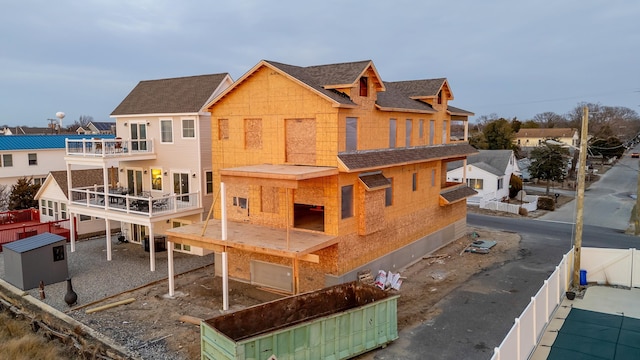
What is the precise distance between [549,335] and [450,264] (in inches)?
350

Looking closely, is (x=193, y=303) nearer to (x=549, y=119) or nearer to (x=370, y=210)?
(x=370, y=210)

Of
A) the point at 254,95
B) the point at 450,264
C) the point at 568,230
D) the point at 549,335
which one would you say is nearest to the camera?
the point at 549,335

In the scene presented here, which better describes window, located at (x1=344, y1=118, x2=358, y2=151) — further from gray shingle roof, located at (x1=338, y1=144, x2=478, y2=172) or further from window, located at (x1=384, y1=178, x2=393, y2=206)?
window, located at (x1=384, y1=178, x2=393, y2=206)

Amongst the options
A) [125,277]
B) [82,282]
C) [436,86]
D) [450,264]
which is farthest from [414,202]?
[82,282]

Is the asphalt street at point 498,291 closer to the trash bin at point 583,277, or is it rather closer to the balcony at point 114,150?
the trash bin at point 583,277

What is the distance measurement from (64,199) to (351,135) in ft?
68.9

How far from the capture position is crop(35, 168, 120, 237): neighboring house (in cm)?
2766

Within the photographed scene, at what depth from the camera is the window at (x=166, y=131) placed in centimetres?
2368

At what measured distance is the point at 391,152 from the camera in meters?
19.8

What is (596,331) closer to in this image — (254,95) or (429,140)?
(429,140)

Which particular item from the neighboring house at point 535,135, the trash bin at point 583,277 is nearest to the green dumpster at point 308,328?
the trash bin at point 583,277

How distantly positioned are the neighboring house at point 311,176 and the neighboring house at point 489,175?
21213 mm

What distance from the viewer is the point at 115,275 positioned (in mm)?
20125

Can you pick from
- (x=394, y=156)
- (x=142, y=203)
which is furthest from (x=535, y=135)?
(x=142, y=203)
